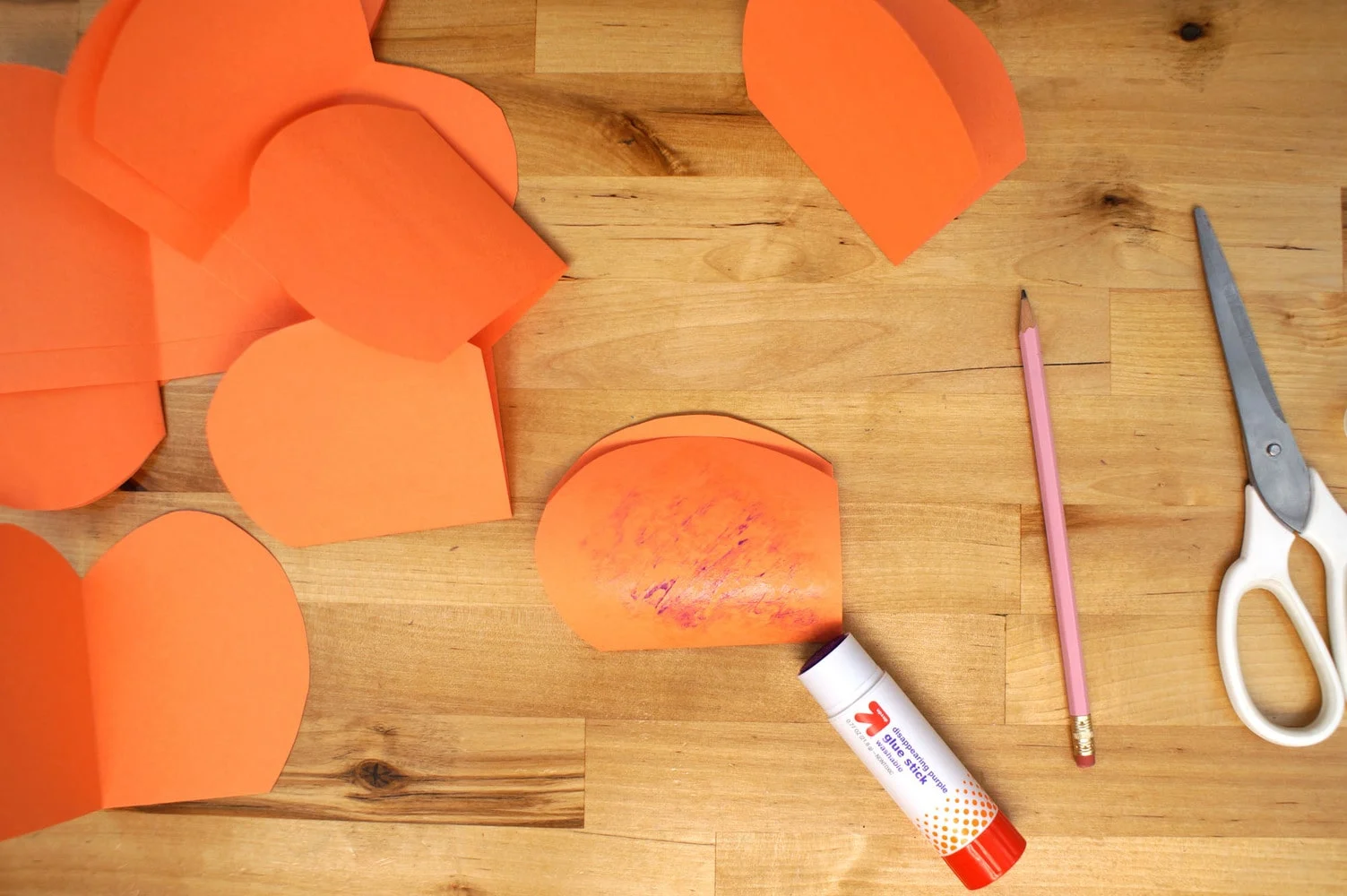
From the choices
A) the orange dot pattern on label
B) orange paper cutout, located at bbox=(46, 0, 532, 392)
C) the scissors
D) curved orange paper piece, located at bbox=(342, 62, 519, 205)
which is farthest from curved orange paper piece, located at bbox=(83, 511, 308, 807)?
the scissors

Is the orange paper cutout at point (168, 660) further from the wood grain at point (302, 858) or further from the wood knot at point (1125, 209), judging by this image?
the wood knot at point (1125, 209)

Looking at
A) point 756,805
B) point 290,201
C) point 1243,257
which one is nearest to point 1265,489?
point 1243,257

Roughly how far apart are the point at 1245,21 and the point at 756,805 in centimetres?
66

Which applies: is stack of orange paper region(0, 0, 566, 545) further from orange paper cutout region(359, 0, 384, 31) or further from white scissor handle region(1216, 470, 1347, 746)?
white scissor handle region(1216, 470, 1347, 746)

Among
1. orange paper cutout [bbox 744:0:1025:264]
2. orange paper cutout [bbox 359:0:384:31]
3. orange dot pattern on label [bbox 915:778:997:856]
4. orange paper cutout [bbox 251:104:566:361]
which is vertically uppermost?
orange paper cutout [bbox 359:0:384:31]

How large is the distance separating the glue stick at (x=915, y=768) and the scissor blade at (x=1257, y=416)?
29 centimetres

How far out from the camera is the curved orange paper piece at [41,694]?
23.3 inches

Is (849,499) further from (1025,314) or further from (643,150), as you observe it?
(643,150)

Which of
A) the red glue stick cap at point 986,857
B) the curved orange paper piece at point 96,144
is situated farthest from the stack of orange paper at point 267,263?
the red glue stick cap at point 986,857

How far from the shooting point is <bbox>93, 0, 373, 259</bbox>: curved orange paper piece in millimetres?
594

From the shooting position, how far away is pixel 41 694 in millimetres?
604

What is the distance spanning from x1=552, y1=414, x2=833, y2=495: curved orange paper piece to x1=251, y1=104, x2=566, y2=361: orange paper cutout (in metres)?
0.12

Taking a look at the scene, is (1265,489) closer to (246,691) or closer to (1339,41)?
(1339,41)

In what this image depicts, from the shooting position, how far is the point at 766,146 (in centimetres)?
62
